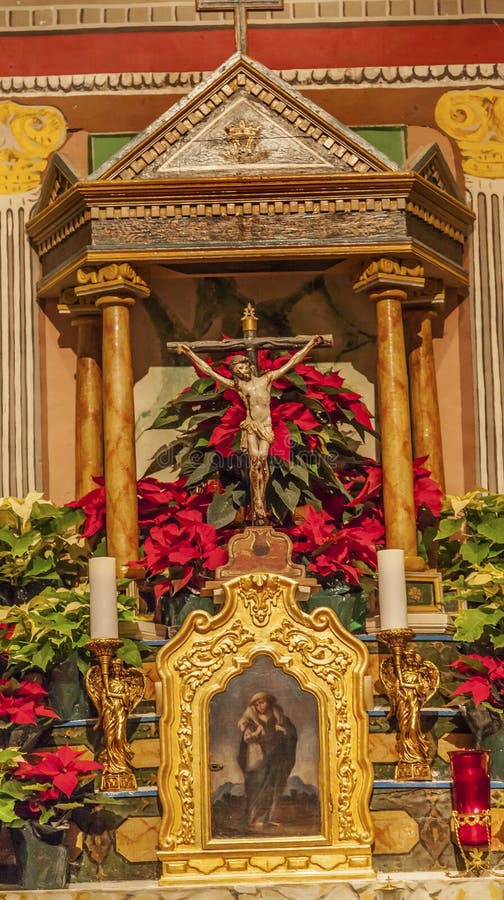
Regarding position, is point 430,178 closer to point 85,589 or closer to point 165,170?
point 165,170

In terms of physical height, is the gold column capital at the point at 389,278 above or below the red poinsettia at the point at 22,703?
above

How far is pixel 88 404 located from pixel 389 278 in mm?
1451

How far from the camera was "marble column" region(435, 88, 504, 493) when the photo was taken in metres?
10.9

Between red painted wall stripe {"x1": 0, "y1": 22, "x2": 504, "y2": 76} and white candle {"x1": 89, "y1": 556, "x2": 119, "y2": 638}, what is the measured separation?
116 inches

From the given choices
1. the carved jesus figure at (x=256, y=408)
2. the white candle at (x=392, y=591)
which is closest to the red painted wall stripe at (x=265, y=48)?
the carved jesus figure at (x=256, y=408)

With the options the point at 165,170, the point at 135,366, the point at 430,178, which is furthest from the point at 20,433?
the point at 430,178

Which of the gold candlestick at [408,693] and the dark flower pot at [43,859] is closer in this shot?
the dark flower pot at [43,859]

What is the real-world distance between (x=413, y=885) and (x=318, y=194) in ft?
10.4

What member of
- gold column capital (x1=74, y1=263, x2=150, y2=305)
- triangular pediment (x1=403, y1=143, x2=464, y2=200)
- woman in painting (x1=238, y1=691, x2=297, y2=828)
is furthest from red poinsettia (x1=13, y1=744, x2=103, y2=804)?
triangular pediment (x1=403, y1=143, x2=464, y2=200)

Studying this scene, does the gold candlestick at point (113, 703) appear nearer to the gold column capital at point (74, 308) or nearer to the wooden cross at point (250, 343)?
the wooden cross at point (250, 343)

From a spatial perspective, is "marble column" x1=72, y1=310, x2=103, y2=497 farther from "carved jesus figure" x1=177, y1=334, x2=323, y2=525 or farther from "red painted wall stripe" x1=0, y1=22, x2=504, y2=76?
"red painted wall stripe" x1=0, y1=22, x2=504, y2=76

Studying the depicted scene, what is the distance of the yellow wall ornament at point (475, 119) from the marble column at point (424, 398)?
35.0 inches

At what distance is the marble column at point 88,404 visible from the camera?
10.6 meters

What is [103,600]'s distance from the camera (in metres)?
9.05
